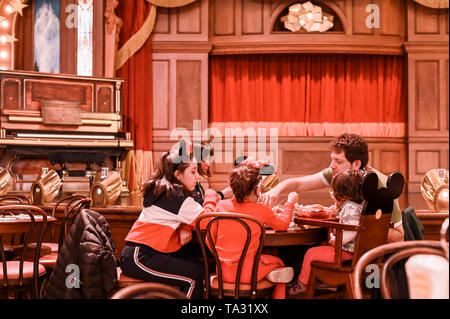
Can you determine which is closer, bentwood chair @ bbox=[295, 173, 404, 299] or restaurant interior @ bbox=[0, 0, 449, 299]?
A: bentwood chair @ bbox=[295, 173, 404, 299]

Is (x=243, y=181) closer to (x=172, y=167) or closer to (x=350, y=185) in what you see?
(x=172, y=167)

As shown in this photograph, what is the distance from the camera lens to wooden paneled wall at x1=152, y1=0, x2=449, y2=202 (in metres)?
6.98

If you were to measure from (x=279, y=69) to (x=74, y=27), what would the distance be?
3.26 metres

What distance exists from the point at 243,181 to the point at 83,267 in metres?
0.83

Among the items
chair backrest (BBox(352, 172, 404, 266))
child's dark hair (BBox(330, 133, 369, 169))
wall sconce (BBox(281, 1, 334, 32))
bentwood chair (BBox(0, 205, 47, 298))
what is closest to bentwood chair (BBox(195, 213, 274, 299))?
chair backrest (BBox(352, 172, 404, 266))

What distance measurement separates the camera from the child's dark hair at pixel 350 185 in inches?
88.4

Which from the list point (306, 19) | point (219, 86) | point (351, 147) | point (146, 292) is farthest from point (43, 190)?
point (306, 19)

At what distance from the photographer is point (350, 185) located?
225 cm

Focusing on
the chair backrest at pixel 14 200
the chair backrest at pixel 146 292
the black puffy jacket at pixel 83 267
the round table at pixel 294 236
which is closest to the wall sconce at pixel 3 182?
the chair backrest at pixel 14 200

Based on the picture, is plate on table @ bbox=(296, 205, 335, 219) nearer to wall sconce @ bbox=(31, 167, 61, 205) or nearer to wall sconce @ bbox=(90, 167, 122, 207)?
wall sconce @ bbox=(90, 167, 122, 207)

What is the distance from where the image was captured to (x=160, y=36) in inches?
277

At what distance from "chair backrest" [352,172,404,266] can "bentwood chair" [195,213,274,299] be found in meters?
0.45

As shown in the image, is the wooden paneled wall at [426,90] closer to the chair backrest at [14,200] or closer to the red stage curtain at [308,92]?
the red stage curtain at [308,92]
